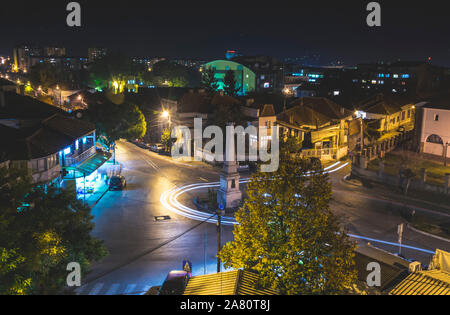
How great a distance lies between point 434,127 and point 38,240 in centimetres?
4562

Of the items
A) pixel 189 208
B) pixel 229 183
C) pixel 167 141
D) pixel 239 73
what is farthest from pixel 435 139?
pixel 239 73

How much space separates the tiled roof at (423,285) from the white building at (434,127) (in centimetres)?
3469

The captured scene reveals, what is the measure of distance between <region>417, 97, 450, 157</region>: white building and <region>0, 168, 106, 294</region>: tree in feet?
140

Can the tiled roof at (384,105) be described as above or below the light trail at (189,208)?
above

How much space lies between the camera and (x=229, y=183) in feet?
94.5

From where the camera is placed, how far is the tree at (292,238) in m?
13.1

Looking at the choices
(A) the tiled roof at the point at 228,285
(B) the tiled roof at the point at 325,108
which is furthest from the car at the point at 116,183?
(B) the tiled roof at the point at 325,108

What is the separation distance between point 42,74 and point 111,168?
163 ft

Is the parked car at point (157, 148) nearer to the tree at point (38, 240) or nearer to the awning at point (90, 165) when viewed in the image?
the awning at point (90, 165)

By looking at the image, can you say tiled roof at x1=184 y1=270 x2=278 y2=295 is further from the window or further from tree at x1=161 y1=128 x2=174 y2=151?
the window

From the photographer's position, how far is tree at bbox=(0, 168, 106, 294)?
12016mm

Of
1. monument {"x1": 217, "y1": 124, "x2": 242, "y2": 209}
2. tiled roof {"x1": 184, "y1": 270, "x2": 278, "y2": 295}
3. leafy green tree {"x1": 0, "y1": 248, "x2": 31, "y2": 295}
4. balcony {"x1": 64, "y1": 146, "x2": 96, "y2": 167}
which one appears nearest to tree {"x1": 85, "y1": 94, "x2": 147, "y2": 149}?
balcony {"x1": 64, "y1": 146, "x2": 96, "y2": 167}

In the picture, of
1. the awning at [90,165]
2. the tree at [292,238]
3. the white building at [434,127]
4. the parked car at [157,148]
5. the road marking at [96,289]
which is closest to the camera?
the tree at [292,238]
